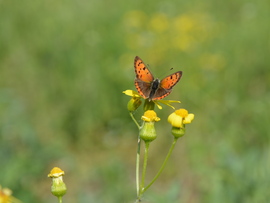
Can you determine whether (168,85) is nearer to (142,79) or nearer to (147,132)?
(142,79)

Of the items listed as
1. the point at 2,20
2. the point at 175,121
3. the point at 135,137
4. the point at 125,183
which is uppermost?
the point at 2,20

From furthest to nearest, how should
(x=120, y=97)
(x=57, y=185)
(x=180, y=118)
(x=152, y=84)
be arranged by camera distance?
(x=120, y=97)
(x=152, y=84)
(x=180, y=118)
(x=57, y=185)

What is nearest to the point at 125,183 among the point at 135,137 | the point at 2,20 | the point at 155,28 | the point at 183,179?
the point at 183,179

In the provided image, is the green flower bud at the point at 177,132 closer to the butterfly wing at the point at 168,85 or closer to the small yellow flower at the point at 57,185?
the butterfly wing at the point at 168,85

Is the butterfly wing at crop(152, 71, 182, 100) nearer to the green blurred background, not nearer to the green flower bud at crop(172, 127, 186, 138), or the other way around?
the green flower bud at crop(172, 127, 186, 138)

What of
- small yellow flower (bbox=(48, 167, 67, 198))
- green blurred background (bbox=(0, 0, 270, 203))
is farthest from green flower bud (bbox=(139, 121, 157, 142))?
green blurred background (bbox=(0, 0, 270, 203))

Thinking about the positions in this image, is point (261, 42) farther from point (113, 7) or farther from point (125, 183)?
point (125, 183)

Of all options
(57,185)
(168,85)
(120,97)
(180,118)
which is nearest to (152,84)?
(168,85)
